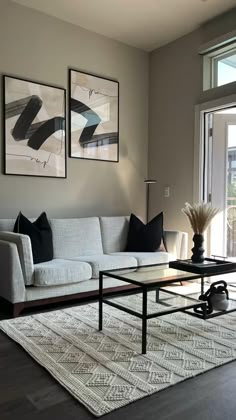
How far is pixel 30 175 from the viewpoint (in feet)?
13.1

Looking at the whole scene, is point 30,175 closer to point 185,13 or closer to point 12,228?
point 12,228

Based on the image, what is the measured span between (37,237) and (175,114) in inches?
101

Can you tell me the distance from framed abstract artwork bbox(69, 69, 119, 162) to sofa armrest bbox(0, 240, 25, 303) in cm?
175

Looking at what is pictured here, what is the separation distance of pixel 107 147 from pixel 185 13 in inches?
71.1

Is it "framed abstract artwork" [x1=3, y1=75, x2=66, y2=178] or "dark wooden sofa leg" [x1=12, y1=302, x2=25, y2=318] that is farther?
"framed abstract artwork" [x1=3, y1=75, x2=66, y2=178]

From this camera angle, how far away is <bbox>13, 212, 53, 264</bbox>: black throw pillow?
132 inches

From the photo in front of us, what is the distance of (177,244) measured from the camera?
4.16m

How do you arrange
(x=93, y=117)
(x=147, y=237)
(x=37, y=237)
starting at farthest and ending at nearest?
1. (x=93, y=117)
2. (x=147, y=237)
3. (x=37, y=237)

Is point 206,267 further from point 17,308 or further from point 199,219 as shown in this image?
point 17,308

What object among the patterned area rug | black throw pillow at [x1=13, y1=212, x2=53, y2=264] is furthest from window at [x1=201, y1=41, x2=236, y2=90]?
the patterned area rug

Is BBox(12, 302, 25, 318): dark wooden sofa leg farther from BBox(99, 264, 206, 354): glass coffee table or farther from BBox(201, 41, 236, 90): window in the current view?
BBox(201, 41, 236, 90): window

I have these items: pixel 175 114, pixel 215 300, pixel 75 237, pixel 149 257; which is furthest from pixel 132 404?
pixel 175 114

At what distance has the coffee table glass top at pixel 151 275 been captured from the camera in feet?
8.21

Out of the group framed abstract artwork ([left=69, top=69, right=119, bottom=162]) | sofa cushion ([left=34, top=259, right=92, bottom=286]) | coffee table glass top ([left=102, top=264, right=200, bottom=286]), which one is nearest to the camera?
coffee table glass top ([left=102, top=264, right=200, bottom=286])
